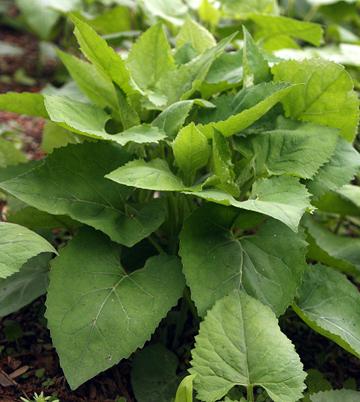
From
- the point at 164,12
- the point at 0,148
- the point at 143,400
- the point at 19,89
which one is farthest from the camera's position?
the point at 19,89

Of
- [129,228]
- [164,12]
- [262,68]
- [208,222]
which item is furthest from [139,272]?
[164,12]

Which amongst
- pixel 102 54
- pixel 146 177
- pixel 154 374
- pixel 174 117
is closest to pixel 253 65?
pixel 174 117

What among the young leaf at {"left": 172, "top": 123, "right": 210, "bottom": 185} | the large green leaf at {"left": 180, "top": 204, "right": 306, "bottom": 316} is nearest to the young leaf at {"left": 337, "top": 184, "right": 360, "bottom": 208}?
the large green leaf at {"left": 180, "top": 204, "right": 306, "bottom": 316}

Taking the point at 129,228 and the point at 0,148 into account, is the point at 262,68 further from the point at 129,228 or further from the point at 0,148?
the point at 0,148

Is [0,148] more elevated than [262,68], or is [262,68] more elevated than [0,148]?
[262,68]

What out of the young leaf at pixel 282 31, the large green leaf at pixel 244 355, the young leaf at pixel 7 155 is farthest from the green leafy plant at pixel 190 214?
the young leaf at pixel 282 31

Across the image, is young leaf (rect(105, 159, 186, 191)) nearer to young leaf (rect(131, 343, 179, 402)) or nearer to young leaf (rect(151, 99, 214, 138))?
young leaf (rect(151, 99, 214, 138))

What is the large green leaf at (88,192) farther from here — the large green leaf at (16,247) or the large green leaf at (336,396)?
the large green leaf at (336,396)
